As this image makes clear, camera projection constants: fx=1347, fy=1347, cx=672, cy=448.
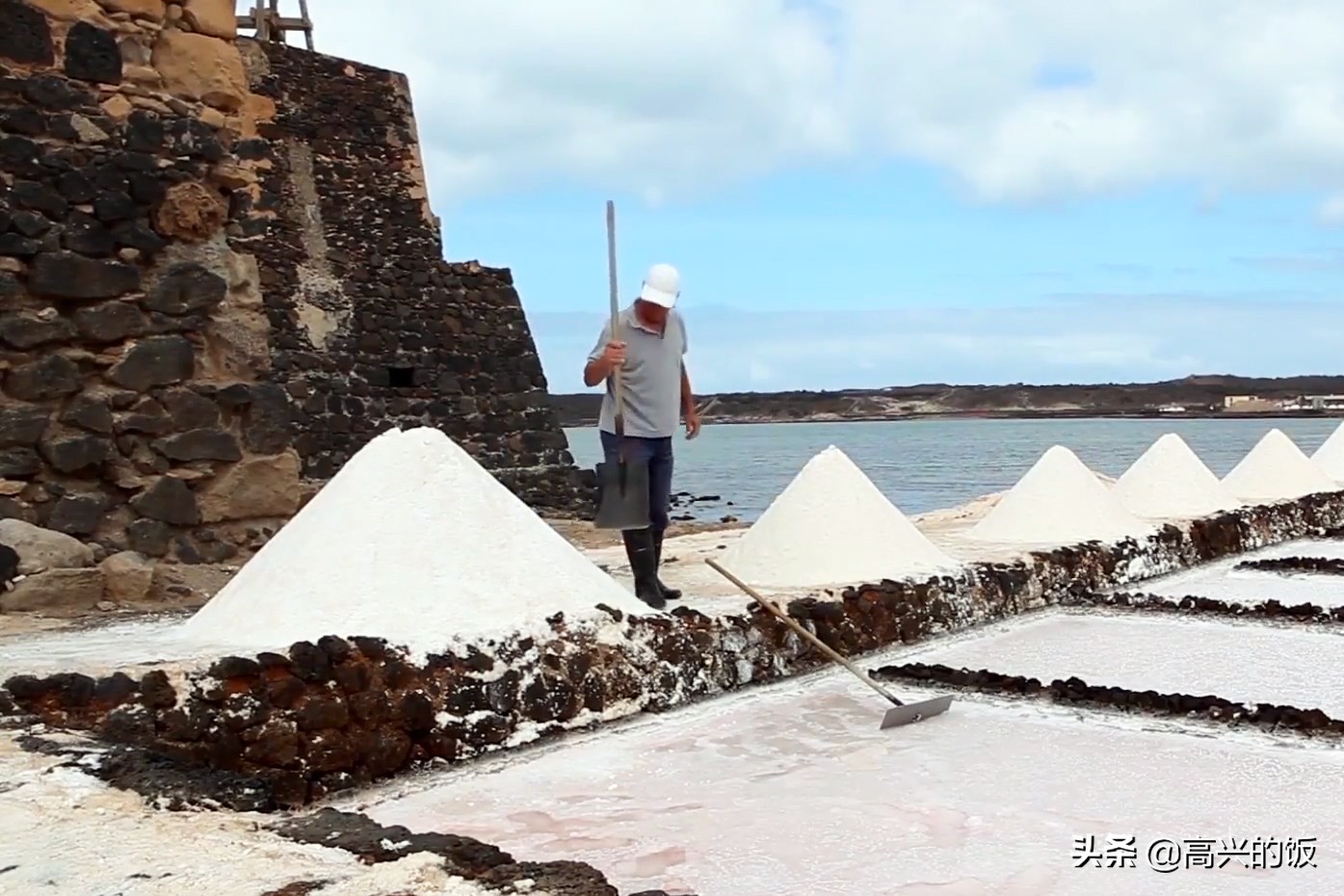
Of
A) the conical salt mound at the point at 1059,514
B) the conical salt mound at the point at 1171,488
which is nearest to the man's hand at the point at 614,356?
the conical salt mound at the point at 1059,514

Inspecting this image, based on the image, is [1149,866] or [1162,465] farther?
[1162,465]

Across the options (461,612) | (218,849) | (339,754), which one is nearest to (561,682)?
(461,612)

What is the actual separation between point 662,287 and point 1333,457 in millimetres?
9508

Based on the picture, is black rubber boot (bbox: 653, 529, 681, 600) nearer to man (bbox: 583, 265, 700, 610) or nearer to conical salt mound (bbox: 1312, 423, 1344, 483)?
man (bbox: 583, 265, 700, 610)

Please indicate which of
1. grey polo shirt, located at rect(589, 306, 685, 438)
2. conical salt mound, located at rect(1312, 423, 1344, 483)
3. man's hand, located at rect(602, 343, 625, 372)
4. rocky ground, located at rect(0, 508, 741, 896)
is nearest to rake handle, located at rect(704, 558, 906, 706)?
grey polo shirt, located at rect(589, 306, 685, 438)

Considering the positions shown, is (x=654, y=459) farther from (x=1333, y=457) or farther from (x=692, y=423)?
(x=1333, y=457)

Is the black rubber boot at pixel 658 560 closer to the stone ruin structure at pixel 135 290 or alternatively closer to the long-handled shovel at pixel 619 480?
the long-handled shovel at pixel 619 480

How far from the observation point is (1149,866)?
2.62 metres

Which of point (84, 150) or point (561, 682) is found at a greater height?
point (84, 150)

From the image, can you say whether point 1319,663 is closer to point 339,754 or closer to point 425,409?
point 339,754

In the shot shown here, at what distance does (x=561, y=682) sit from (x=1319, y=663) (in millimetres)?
2686

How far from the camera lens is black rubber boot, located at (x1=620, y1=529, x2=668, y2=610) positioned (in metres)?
4.70

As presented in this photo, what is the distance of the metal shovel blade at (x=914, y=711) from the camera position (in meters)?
3.82

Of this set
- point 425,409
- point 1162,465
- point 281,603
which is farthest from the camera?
point 425,409
